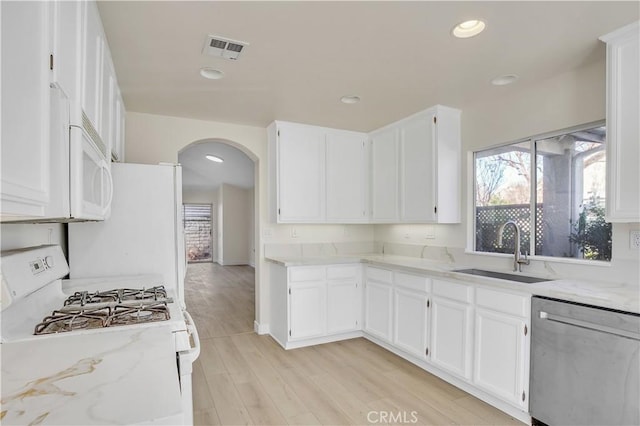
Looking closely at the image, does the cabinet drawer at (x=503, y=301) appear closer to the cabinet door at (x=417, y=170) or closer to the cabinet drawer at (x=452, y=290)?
the cabinet drawer at (x=452, y=290)

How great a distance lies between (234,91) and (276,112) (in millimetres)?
624

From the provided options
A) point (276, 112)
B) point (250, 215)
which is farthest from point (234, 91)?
point (250, 215)

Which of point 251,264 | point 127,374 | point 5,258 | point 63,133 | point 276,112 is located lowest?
point 251,264

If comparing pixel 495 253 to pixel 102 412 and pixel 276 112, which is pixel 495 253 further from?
pixel 102 412

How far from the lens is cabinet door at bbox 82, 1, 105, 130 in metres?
1.41

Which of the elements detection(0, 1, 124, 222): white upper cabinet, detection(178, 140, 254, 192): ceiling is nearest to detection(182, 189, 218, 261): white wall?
detection(178, 140, 254, 192): ceiling

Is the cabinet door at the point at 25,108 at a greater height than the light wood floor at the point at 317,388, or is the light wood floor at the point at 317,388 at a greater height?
the cabinet door at the point at 25,108

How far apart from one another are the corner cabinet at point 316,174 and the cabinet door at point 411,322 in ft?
3.91

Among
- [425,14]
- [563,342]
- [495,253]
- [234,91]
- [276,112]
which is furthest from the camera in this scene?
[276,112]

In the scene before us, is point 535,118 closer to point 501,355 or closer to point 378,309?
point 501,355

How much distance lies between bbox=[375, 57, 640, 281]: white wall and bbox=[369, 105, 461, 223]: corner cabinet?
124 mm

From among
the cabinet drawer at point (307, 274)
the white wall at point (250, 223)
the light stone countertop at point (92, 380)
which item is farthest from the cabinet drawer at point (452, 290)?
the white wall at point (250, 223)

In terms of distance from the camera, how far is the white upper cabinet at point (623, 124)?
194 cm

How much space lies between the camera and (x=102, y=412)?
0.75m
